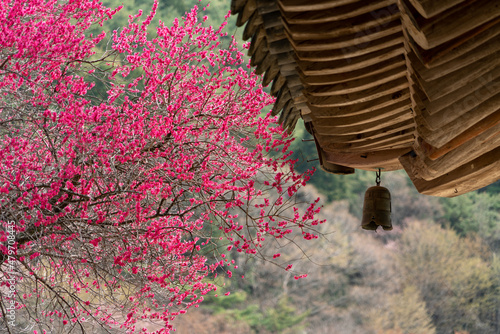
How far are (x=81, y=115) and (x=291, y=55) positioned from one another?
49.4 inches

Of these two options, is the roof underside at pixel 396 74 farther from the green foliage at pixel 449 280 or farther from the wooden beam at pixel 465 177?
the green foliage at pixel 449 280

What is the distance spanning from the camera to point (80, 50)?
9.90ft

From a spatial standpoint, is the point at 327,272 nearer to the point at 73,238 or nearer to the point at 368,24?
the point at 73,238

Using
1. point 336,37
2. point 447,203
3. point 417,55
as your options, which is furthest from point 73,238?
point 447,203

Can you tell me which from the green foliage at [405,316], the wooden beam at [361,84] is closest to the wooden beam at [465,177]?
the wooden beam at [361,84]

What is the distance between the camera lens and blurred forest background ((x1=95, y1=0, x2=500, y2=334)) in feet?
53.9

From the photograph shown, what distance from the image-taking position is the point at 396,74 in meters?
1.49

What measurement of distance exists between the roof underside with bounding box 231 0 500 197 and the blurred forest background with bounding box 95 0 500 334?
14110 millimetres

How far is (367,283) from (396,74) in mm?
17400

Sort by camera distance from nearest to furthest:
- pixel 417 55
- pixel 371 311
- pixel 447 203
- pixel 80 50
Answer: pixel 417 55 < pixel 80 50 < pixel 371 311 < pixel 447 203

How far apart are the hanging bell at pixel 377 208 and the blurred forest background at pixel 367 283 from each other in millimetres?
13241

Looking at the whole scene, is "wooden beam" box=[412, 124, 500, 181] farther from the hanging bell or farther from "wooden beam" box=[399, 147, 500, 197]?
the hanging bell

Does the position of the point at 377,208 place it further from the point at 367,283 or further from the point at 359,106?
the point at 367,283

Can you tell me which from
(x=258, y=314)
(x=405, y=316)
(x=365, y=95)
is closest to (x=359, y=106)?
(x=365, y=95)
